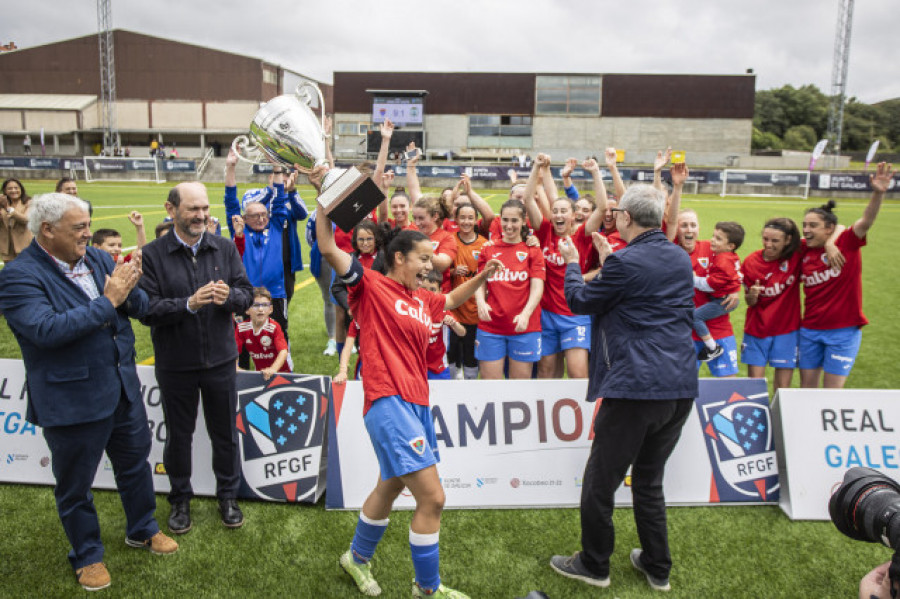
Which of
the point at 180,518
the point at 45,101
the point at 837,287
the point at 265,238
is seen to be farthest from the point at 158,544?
the point at 45,101

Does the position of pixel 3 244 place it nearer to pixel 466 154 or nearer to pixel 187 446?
pixel 187 446

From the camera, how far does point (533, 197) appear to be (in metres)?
5.60

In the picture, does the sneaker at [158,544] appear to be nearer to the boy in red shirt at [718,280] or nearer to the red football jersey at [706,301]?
the boy in red shirt at [718,280]

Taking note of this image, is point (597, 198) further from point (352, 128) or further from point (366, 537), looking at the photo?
point (352, 128)

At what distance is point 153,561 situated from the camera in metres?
3.71

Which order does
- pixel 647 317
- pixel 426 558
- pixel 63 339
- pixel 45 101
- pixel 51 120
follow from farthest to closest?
1. pixel 45 101
2. pixel 51 120
3. pixel 647 317
4. pixel 426 558
5. pixel 63 339

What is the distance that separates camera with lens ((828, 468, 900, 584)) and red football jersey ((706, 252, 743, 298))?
3.54m

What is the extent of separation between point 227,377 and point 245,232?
9.39 feet

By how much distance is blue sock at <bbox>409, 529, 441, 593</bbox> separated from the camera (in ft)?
10.2

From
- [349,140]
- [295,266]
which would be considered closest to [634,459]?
[295,266]

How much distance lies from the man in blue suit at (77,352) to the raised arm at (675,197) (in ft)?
12.9

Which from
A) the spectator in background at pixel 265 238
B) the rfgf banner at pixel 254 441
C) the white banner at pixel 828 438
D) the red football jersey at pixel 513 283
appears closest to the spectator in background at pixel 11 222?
the spectator in background at pixel 265 238

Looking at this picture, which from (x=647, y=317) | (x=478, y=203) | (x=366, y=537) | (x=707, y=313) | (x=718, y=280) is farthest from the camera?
(x=478, y=203)

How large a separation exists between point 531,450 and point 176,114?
60.2 metres
